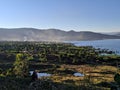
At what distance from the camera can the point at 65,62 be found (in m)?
145

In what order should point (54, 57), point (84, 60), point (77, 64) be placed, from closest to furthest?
1. point (77, 64)
2. point (84, 60)
3. point (54, 57)

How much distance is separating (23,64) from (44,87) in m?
46.7

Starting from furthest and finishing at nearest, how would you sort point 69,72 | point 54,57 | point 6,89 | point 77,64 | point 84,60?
1. point 54,57
2. point 84,60
3. point 77,64
4. point 69,72
5. point 6,89

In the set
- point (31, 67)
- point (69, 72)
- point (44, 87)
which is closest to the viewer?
point (44, 87)

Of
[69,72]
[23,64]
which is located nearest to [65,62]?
[69,72]

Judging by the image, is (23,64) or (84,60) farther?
(84,60)

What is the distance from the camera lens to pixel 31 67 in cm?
12469

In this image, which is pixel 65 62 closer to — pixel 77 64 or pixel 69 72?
pixel 77 64

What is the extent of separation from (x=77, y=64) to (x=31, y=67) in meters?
27.5

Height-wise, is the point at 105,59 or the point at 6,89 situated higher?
the point at 6,89

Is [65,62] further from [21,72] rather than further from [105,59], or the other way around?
[21,72]

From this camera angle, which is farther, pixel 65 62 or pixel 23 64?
pixel 65 62

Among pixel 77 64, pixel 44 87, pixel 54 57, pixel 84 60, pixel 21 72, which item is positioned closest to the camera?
pixel 44 87

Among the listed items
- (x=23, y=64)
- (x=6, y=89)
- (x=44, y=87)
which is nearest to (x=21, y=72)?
(x=23, y=64)
